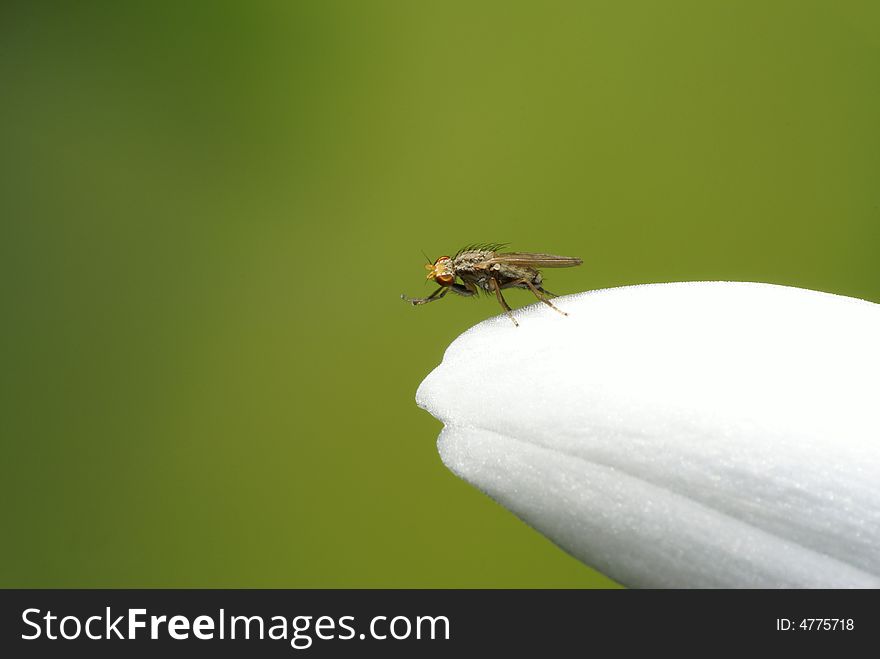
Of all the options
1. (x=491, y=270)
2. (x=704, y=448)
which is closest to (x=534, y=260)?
(x=491, y=270)

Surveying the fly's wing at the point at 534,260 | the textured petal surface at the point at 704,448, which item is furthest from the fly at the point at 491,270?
the textured petal surface at the point at 704,448

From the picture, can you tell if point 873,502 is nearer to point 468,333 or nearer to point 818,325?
point 818,325

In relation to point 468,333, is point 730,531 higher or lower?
lower

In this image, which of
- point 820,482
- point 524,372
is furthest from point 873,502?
point 524,372

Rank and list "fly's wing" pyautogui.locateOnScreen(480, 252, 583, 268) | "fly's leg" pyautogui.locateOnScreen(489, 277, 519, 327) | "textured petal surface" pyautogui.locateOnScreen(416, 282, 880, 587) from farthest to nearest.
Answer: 1. "fly's wing" pyautogui.locateOnScreen(480, 252, 583, 268)
2. "fly's leg" pyautogui.locateOnScreen(489, 277, 519, 327)
3. "textured petal surface" pyautogui.locateOnScreen(416, 282, 880, 587)

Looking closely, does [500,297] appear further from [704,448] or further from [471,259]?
[704,448]

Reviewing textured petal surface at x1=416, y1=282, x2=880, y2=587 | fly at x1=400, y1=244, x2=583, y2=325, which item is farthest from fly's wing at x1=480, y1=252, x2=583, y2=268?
textured petal surface at x1=416, y1=282, x2=880, y2=587

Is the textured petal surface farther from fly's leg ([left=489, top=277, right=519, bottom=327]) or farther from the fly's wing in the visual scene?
the fly's wing
